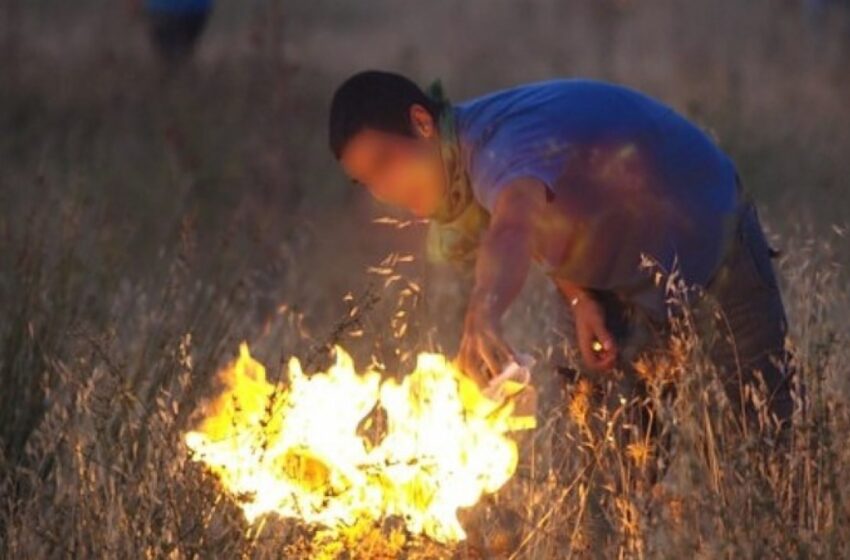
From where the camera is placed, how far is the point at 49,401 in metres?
6.62

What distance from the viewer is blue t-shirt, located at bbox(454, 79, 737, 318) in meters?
5.45

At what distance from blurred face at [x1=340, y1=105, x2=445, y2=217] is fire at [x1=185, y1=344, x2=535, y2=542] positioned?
16.9 inches

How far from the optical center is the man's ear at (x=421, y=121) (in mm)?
5383

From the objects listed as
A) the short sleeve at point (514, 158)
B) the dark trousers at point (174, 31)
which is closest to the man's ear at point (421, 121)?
the short sleeve at point (514, 158)

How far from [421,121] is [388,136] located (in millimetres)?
87

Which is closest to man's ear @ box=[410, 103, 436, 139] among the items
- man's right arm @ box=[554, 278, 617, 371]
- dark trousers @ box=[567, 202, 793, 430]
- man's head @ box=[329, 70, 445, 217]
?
man's head @ box=[329, 70, 445, 217]

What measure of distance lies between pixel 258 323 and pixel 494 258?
4.12m

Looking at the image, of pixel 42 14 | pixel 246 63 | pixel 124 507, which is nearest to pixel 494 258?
pixel 124 507

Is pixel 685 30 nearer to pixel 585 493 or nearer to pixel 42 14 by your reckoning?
pixel 42 14

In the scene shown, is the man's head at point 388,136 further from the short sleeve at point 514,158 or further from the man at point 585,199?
the short sleeve at point 514,158

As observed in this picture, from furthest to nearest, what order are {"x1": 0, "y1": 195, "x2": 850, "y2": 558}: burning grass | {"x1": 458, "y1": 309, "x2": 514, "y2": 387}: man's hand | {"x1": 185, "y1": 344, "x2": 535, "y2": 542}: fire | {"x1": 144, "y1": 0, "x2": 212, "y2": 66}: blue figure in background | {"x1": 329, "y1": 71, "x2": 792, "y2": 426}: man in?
{"x1": 144, "y1": 0, "x2": 212, "y2": 66}: blue figure in background → {"x1": 329, "y1": 71, "x2": 792, "y2": 426}: man → {"x1": 185, "y1": 344, "x2": 535, "y2": 542}: fire → {"x1": 0, "y1": 195, "x2": 850, "y2": 558}: burning grass → {"x1": 458, "y1": 309, "x2": 514, "y2": 387}: man's hand

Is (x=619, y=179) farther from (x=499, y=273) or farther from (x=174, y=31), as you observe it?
(x=174, y=31)

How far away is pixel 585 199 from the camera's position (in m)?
5.55

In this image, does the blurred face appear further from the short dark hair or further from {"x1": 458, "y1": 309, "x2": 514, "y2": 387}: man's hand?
{"x1": 458, "y1": 309, "x2": 514, "y2": 387}: man's hand
